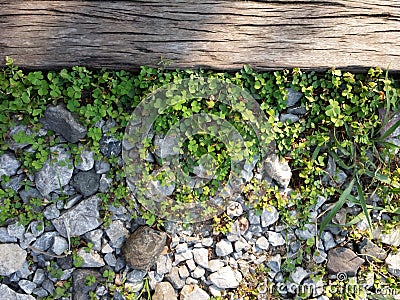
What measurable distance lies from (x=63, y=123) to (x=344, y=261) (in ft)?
6.38

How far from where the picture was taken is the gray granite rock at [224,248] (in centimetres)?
303

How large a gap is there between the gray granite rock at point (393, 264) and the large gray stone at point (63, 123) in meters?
2.08

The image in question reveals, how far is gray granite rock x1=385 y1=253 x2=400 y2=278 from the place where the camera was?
3.13 meters

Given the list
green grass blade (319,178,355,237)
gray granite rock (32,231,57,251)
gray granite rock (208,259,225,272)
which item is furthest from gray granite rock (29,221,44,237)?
green grass blade (319,178,355,237)

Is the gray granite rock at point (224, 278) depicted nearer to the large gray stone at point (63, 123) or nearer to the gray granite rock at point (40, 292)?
the gray granite rock at point (40, 292)

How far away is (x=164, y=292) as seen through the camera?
118 inches

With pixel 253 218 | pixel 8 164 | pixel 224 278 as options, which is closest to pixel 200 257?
pixel 224 278

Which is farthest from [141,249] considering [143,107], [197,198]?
[143,107]

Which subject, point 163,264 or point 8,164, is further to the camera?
point 163,264

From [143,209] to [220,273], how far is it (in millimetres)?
632

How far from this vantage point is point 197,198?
9.82 feet

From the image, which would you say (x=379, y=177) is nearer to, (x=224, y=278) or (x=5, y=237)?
(x=224, y=278)

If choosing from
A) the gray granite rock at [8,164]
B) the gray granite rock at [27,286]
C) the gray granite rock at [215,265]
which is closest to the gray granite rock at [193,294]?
the gray granite rock at [215,265]

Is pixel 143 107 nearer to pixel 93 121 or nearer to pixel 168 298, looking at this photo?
pixel 93 121
